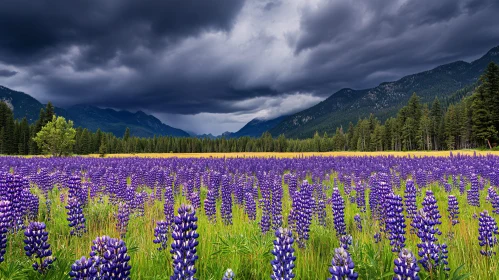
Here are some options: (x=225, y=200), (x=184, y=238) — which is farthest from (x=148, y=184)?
(x=184, y=238)

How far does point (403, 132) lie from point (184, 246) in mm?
104666

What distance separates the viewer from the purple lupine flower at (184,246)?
2.79 metres

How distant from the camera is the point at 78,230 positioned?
6.00 m

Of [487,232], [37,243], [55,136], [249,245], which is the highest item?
[55,136]

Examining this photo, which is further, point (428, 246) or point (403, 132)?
point (403, 132)

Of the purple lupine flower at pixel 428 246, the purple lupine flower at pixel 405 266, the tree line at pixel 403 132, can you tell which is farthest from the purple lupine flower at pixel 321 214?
the tree line at pixel 403 132

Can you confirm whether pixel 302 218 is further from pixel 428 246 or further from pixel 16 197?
pixel 16 197

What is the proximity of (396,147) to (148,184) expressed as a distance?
338 feet

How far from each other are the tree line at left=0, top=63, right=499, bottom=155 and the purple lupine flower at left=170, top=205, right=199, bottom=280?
6689 cm

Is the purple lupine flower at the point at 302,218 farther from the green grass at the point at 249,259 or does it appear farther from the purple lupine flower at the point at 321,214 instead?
the purple lupine flower at the point at 321,214

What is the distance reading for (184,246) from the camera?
2852 millimetres

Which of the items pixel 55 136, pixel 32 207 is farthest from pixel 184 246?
pixel 55 136

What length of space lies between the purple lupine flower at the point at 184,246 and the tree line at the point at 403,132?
66892mm

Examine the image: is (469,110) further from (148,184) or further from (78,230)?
(78,230)
